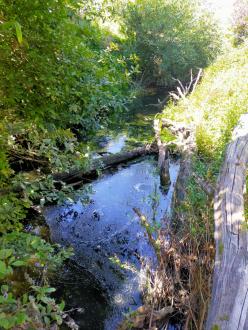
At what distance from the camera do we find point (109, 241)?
4.69 meters

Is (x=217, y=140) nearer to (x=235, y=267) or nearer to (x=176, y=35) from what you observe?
(x=235, y=267)

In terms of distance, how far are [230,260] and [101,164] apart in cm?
323

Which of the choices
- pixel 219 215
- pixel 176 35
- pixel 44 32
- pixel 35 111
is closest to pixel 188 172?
pixel 219 215

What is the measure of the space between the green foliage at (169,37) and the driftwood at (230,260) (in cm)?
1324

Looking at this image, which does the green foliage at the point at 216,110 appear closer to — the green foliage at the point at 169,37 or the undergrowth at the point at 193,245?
the undergrowth at the point at 193,245

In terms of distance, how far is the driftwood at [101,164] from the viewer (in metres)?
5.46

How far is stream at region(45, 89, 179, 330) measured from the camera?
3.56m

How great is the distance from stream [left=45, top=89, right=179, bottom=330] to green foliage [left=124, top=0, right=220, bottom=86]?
10.0 m

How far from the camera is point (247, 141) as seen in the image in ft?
14.2

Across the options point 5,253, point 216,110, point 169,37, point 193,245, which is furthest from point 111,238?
point 169,37

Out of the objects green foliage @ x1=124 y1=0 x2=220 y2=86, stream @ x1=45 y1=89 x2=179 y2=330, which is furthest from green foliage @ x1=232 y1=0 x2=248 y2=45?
stream @ x1=45 y1=89 x2=179 y2=330

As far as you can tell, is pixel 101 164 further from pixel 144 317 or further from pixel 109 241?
pixel 144 317

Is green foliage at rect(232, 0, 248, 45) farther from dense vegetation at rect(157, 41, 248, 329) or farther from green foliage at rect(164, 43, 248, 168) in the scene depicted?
green foliage at rect(164, 43, 248, 168)

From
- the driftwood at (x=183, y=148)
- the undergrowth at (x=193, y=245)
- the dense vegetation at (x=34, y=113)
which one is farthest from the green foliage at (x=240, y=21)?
the dense vegetation at (x=34, y=113)
